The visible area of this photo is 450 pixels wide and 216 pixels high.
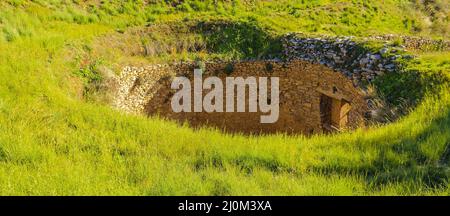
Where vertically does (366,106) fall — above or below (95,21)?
below

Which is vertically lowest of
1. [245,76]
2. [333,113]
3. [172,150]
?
[333,113]

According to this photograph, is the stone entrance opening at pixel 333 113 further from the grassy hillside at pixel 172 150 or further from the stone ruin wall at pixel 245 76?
the grassy hillside at pixel 172 150

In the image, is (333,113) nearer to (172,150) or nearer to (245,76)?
(245,76)

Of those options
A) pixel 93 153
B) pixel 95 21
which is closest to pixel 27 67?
pixel 93 153

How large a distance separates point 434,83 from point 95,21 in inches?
441

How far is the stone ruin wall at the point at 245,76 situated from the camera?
35.7 feet

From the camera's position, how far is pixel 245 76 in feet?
39.9

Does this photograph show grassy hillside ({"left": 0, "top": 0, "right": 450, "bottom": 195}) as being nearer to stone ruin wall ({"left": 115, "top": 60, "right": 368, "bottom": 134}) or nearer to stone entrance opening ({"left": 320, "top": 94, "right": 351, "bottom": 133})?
stone ruin wall ({"left": 115, "top": 60, "right": 368, "bottom": 134})

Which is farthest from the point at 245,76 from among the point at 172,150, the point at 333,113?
the point at 172,150

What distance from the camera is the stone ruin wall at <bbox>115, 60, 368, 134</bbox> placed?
35.7ft

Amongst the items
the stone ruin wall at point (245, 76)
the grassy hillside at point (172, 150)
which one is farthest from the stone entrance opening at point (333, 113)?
the grassy hillside at point (172, 150)

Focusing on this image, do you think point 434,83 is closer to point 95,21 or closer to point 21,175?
point 21,175

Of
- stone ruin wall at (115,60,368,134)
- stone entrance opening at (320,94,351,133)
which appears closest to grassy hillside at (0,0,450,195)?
stone ruin wall at (115,60,368,134)
